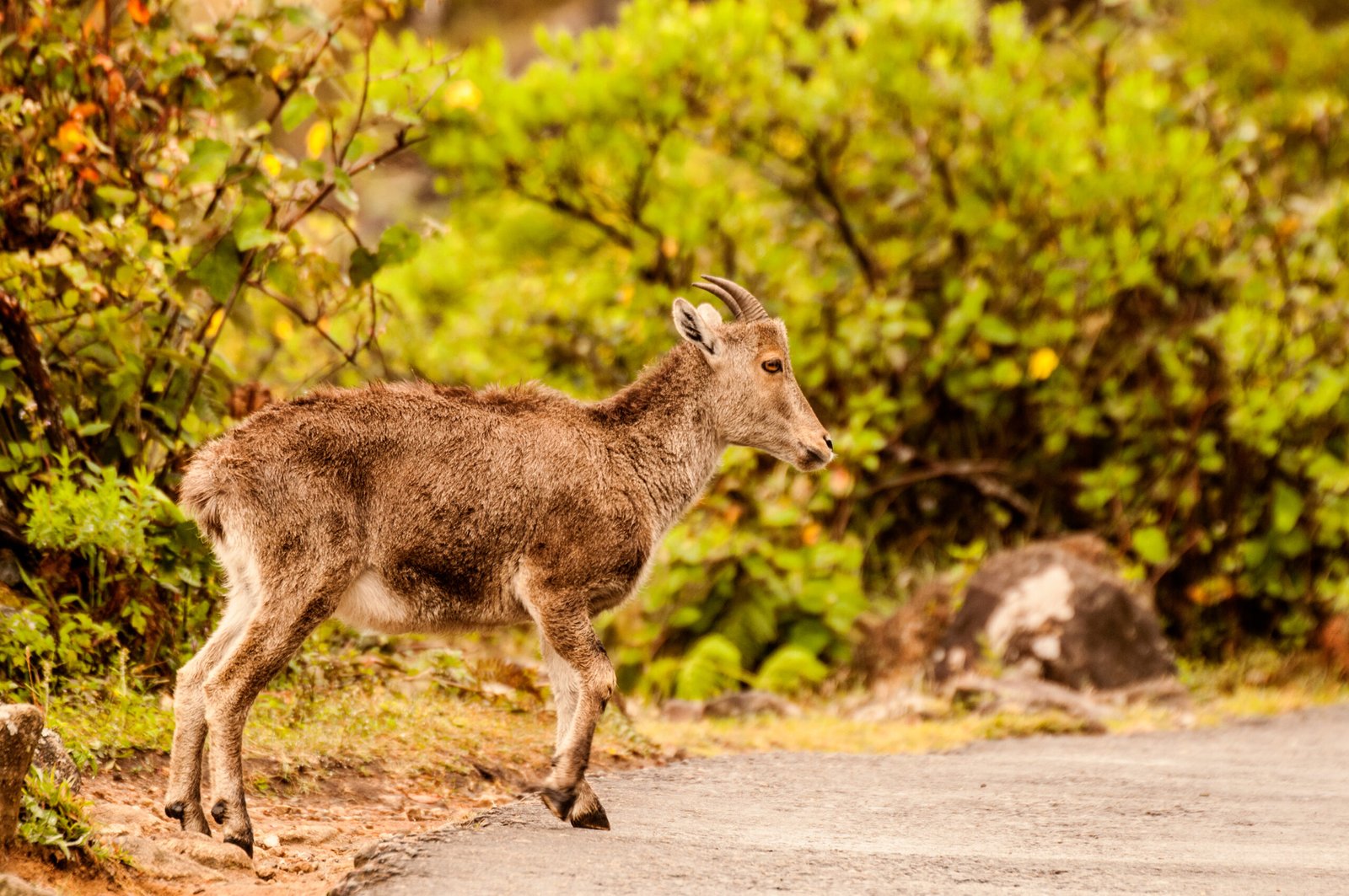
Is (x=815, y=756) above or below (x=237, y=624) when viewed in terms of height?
below

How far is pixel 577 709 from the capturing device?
6.35 meters

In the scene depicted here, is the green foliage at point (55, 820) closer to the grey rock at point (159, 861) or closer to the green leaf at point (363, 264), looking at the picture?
the grey rock at point (159, 861)

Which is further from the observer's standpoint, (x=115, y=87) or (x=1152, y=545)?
(x=1152, y=545)

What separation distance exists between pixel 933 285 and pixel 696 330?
6.83 m

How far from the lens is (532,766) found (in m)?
7.72

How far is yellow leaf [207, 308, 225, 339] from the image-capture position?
8286mm

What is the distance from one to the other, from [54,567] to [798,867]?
169 inches

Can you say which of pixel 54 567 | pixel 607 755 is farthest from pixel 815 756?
pixel 54 567

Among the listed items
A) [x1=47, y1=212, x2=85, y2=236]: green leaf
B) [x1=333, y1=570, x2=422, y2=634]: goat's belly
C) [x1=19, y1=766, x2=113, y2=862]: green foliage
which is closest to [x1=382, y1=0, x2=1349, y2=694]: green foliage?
[x1=47, y1=212, x2=85, y2=236]: green leaf

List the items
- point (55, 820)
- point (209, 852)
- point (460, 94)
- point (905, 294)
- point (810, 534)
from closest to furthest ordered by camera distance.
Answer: point (55, 820) → point (209, 852) → point (460, 94) → point (810, 534) → point (905, 294)

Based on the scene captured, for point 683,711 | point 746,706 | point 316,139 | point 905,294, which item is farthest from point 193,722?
point 905,294

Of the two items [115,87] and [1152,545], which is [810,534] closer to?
[1152,545]

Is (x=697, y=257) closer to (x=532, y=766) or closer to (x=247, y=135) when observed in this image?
(x=247, y=135)

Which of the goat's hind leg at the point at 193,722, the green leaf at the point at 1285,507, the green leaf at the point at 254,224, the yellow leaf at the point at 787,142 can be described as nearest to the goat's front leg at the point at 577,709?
the goat's hind leg at the point at 193,722
